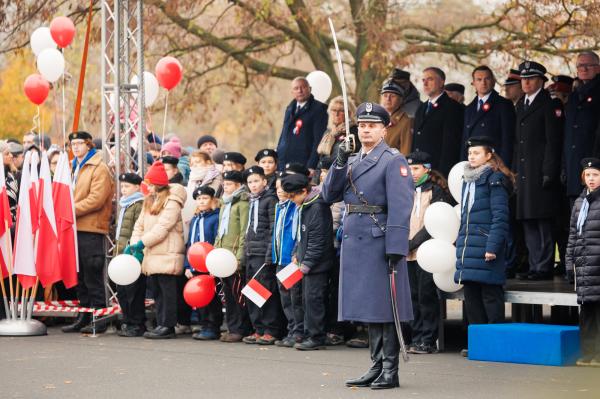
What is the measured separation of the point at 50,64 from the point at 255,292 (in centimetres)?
411

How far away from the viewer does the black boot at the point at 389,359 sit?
315 inches

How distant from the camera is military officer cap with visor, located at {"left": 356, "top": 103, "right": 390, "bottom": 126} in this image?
801cm

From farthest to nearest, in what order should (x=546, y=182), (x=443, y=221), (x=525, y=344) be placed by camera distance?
(x=546, y=182), (x=443, y=221), (x=525, y=344)

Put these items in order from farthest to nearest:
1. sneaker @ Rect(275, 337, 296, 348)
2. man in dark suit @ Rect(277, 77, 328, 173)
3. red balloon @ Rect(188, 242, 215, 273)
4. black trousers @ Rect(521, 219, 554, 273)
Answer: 1. man in dark suit @ Rect(277, 77, 328, 173)
2. red balloon @ Rect(188, 242, 215, 273)
3. black trousers @ Rect(521, 219, 554, 273)
4. sneaker @ Rect(275, 337, 296, 348)

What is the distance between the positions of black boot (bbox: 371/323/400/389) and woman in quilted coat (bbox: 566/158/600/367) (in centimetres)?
191

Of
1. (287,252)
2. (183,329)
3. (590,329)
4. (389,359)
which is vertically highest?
(287,252)

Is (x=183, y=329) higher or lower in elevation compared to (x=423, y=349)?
higher

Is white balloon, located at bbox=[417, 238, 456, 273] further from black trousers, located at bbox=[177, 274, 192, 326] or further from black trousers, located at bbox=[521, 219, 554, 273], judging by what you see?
black trousers, located at bbox=[177, 274, 192, 326]

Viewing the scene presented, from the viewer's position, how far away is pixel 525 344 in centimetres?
956

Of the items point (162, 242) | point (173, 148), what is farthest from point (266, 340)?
point (173, 148)

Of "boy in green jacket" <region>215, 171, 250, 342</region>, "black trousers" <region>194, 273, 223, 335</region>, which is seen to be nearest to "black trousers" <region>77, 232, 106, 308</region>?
"black trousers" <region>194, 273, 223, 335</region>

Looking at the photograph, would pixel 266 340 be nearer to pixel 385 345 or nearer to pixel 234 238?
pixel 234 238

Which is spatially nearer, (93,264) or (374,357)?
(374,357)

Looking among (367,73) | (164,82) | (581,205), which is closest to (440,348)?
(581,205)
